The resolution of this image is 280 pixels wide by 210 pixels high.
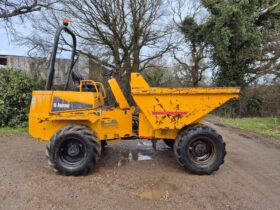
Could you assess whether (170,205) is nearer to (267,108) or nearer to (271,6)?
(267,108)

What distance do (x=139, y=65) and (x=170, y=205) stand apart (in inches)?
593

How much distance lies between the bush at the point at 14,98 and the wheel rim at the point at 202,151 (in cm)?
664

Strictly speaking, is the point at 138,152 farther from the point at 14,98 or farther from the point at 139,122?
the point at 14,98

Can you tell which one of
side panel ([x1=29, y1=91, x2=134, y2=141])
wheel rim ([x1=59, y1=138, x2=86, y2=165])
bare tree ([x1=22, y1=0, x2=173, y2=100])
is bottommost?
wheel rim ([x1=59, y1=138, x2=86, y2=165])

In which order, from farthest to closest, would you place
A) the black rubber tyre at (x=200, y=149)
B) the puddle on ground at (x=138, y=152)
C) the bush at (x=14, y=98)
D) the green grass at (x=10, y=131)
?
the bush at (x=14, y=98)
the green grass at (x=10, y=131)
the puddle on ground at (x=138, y=152)
the black rubber tyre at (x=200, y=149)

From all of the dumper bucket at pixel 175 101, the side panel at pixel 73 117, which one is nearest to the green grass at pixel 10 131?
the side panel at pixel 73 117

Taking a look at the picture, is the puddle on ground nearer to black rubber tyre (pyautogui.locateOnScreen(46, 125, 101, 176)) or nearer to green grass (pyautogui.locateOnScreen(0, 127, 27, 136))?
black rubber tyre (pyautogui.locateOnScreen(46, 125, 101, 176))

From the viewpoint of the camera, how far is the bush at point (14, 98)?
30.8 ft

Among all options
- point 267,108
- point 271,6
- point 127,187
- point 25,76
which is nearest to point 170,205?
point 127,187

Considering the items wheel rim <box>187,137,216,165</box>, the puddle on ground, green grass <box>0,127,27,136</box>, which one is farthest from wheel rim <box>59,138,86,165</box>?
green grass <box>0,127,27,136</box>

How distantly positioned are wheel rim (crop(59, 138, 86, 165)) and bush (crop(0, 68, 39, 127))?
17.6 feet

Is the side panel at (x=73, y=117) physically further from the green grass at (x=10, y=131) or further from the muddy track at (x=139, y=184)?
the green grass at (x=10, y=131)

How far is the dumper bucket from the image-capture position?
4.84 meters

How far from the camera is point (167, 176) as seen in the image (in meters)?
4.82
